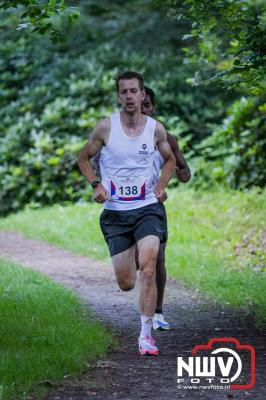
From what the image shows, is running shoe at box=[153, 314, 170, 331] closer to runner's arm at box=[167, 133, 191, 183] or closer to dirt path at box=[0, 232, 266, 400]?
dirt path at box=[0, 232, 266, 400]

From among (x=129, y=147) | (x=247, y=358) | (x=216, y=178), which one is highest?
(x=129, y=147)

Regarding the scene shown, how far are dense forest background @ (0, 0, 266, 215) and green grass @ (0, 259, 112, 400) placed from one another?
691cm

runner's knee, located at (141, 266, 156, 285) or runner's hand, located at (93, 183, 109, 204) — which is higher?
runner's hand, located at (93, 183, 109, 204)

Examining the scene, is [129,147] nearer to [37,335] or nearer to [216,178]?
[37,335]

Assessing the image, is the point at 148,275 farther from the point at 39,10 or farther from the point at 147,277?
the point at 39,10

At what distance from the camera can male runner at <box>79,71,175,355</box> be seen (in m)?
7.07

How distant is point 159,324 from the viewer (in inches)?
311

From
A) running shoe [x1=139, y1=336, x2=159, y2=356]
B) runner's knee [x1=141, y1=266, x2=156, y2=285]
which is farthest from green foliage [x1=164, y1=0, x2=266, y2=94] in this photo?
running shoe [x1=139, y1=336, x2=159, y2=356]

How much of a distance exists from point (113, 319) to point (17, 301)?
95cm

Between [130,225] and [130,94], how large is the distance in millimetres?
1101

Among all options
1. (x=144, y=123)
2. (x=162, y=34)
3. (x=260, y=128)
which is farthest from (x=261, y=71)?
(x=162, y=34)

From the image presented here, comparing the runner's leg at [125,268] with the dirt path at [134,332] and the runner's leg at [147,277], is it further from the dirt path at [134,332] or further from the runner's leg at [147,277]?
the dirt path at [134,332]

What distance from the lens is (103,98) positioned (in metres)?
18.3

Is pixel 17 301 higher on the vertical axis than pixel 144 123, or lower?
lower
